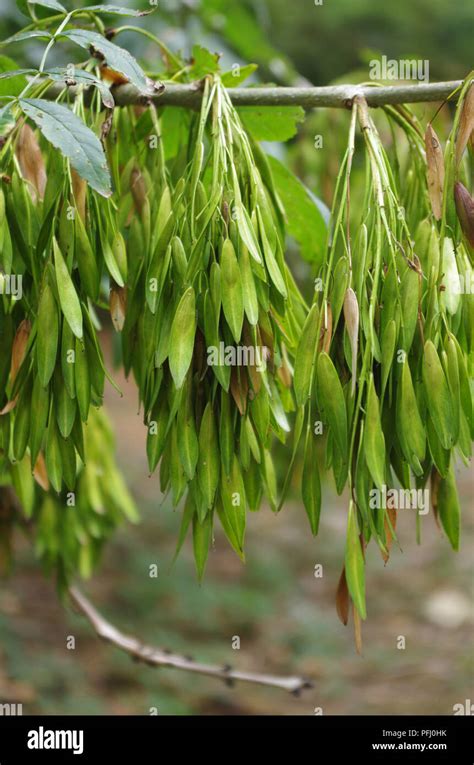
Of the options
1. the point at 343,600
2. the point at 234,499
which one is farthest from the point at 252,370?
the point at 343,600

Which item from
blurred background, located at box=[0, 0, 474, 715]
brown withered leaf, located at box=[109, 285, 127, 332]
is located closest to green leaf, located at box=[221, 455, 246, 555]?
brown withered leaf, located at box=[109, 285, 127, 332]

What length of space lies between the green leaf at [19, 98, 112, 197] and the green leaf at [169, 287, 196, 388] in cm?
14

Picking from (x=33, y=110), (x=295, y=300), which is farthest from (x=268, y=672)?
(x=33, y=110)

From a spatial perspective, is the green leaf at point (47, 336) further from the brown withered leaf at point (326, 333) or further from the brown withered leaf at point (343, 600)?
the brown withered leaf at point (343, 600)

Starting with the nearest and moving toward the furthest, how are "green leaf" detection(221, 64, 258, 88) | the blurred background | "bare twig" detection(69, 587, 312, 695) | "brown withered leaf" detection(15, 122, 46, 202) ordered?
"brown withered leaf" detection(15, 122, 46, 202)
"green leaf" detection(221, 64, 258, 88)
"bare twig" detection(69, 587, 312, 695)
the blurred background

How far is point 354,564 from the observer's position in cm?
80

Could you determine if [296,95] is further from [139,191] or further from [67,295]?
[67,295]

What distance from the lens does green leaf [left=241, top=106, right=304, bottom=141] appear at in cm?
115

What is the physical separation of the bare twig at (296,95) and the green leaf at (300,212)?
0.15 m

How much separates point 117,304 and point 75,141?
191mm

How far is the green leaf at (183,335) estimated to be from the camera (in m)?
0.80

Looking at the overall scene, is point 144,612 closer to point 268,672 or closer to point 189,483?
point 268,672

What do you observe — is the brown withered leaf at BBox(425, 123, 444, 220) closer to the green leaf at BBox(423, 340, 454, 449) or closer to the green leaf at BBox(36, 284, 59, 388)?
the green leaf at BBox(423, 340, 454, 449)

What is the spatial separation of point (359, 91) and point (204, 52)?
0.26 metres
